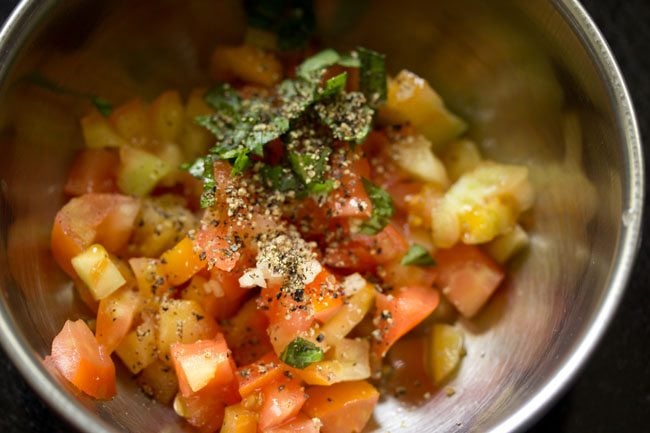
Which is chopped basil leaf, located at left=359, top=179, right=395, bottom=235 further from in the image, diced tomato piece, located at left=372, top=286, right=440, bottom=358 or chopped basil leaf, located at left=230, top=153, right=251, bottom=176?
chopped basil leaf, located at left=230, top=153, right=251, bottom=176

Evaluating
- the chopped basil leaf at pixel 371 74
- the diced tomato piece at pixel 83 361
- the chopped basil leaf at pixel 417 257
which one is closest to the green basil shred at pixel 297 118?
the chopped basil leaf at pixel 371 74

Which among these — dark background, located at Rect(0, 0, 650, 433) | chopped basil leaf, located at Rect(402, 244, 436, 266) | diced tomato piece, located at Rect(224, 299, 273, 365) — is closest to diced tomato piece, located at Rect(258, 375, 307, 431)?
diced tomato piece, located at Rect(224, 299, 273, 365)

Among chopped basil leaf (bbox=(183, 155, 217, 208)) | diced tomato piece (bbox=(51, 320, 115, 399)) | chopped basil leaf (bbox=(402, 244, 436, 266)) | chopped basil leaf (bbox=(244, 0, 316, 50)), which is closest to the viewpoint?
diced tomato piece (bbox=(51, 320, 115, 399))

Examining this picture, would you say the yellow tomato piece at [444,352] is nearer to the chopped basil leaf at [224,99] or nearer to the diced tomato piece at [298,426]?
the diced tomato piece at [298,426]

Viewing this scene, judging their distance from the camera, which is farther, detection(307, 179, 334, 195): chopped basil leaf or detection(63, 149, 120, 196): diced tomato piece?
detection(63, 149, 120, 196): diced tomato piece

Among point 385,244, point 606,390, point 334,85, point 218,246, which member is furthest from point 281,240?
point 606,390

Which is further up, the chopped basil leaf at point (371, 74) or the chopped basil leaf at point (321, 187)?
the chopped basil leaf at point (371, 74)

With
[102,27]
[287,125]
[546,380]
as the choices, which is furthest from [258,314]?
[102,27]

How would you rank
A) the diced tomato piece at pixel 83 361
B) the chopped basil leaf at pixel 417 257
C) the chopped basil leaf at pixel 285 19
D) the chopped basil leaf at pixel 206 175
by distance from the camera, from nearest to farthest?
the diced tomato piece at pixel 83 361, the chopped basil leaf at pixel 206 175, the chopped basil leaf at pixel 417 257, the chopped basil leaf at pixel 285 19
